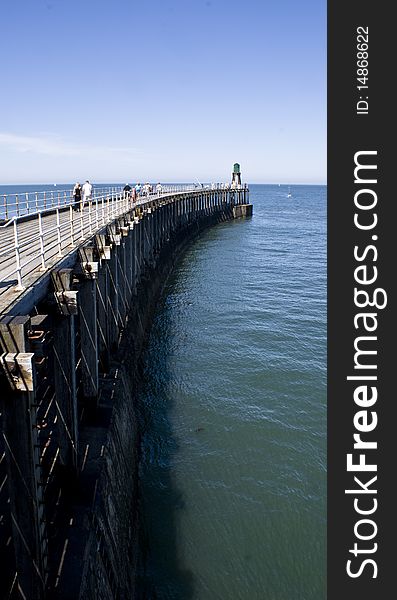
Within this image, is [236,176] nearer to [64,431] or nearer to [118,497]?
[118,497]

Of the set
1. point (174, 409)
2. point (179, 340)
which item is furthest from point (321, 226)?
point (174, 409)

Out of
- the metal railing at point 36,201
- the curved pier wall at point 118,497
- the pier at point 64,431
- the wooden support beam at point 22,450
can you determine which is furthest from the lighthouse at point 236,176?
the wooden support beam at point 22,450

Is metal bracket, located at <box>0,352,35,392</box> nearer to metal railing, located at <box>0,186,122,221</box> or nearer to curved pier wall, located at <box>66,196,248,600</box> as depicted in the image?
curved pier wall, located at <box>66,196,248,600</box>

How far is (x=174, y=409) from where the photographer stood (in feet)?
55.9

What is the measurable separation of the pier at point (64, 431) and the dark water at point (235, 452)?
106 centimetres

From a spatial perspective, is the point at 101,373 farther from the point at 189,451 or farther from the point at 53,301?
the point at 53,301

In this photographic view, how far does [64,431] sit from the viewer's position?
9055 millimetres

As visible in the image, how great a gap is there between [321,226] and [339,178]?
78837mm

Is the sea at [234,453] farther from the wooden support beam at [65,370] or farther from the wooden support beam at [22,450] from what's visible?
the wooden support beam at [22,450]

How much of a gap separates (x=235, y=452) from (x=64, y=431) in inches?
272

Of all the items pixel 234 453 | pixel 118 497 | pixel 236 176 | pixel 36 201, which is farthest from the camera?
pixel 236 176

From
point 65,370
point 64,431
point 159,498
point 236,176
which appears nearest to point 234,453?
point 159,498

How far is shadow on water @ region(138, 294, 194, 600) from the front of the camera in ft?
33.9

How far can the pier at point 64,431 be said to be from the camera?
6.04 meters
